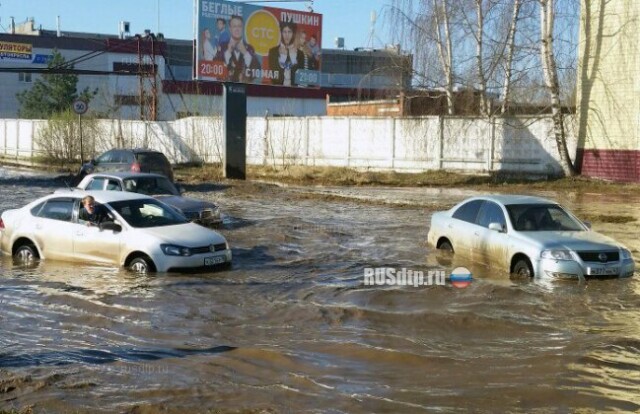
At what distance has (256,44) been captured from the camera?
35156 mm

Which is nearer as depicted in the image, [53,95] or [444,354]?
[444,354]

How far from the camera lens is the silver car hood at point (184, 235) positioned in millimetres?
13463

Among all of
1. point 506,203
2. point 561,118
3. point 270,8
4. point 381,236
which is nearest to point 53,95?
point 270,8

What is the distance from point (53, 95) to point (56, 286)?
195 ft

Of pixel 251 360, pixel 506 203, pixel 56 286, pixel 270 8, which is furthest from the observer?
pixel 270 8

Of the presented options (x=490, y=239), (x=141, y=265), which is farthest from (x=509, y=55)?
(x=141, y=265)

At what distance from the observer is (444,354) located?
29.3 feet

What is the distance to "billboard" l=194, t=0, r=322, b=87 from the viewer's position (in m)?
33.7

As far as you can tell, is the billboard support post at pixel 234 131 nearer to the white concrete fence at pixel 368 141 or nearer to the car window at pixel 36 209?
the white concrete fence at pixel 368 141

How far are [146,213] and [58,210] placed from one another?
161 cm

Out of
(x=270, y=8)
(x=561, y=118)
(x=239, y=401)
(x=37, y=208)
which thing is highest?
(x=270, y=8)

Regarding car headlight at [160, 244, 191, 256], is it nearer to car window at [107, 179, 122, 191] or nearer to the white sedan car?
the white sedan car

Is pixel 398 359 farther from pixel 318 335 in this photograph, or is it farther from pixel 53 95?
pixel 53 95

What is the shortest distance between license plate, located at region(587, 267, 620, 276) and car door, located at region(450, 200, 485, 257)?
2496 millimetres
